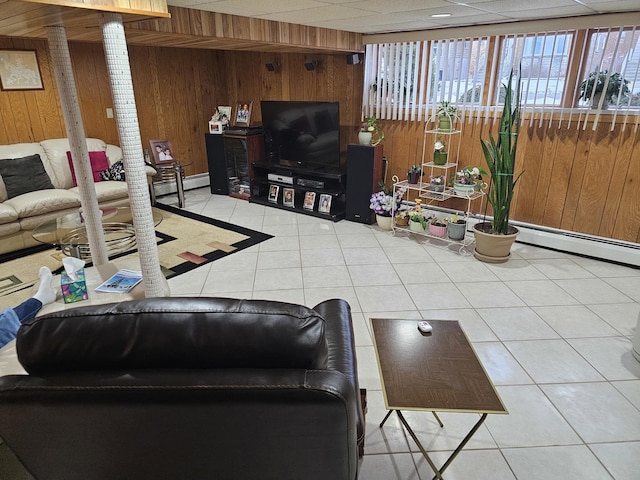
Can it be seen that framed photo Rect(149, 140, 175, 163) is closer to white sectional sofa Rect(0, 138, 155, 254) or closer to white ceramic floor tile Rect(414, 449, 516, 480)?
white sectional sofa Rect(0, 138, 155, 254)

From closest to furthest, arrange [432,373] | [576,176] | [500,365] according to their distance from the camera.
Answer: [432,373] < [500,365] < [576,176]

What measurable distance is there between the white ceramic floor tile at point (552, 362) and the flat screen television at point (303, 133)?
3.11 meters

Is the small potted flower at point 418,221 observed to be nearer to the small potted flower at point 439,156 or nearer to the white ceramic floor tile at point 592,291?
the small potted flower at point 439,156

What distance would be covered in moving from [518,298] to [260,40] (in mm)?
2970

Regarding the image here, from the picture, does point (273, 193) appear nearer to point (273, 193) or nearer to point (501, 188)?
point (273, 193)

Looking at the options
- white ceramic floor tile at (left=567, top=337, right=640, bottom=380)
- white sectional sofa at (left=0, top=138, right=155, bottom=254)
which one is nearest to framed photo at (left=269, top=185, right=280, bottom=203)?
white sectional sofa at (left=0, top=138, right=155, bottom=254)

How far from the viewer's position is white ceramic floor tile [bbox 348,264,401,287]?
3.44 metres

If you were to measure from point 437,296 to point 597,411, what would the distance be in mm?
1287

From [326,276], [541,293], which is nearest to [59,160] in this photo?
[326,276]

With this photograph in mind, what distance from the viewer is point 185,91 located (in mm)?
6121

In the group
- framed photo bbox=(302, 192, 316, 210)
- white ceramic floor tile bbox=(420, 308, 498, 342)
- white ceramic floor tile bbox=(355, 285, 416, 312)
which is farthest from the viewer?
framed photo bbox=(302, 192, 316, 210)

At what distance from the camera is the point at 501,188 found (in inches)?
142

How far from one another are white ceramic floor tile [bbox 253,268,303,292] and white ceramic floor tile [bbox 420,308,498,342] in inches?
42.3

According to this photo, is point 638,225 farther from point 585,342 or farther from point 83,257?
point 83,257
